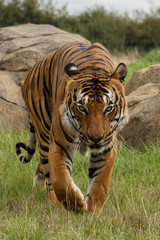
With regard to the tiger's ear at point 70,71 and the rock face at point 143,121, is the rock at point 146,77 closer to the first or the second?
the rock face at point 143,121

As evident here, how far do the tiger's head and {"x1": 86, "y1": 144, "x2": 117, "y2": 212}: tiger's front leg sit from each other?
31 centimetres

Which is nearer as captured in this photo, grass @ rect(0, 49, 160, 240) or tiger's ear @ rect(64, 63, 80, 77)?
grass @ rect(0, 49, 160, 240)

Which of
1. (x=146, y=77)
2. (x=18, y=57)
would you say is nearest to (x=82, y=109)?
(x=146, y=77)

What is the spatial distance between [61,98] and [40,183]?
131cm

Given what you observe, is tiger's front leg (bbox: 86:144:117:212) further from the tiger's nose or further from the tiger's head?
the tiger's nose

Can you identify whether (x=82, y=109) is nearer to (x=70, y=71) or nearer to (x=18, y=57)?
(x=70, y=71)

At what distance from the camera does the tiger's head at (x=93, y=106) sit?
3000mm

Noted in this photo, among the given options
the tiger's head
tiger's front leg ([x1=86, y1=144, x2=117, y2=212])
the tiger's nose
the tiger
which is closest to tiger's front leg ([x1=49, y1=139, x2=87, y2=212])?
the tiger

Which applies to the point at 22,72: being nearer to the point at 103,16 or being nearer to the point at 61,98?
the point at 61,98

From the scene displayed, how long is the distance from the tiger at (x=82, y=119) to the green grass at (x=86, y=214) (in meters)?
0.18

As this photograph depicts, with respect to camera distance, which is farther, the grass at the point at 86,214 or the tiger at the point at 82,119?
the tiger at the point at 82,119

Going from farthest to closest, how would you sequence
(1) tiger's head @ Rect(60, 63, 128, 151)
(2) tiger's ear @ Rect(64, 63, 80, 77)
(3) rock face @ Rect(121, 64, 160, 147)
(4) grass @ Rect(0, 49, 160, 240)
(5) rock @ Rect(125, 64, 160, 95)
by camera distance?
(5) rock @ Rect(125, 64, 160, 95)
(3) rock face @ Rect(121, 64, 160, 147)
(2) tiger's ear @ Rect(64, 63, 80, 77)
(1) tiger's head @ Rect(60, 63, 128, 151)
(4) grass @ Rect(0, 49, 160, 240)

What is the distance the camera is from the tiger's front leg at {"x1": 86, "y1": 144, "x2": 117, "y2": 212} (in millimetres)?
3492

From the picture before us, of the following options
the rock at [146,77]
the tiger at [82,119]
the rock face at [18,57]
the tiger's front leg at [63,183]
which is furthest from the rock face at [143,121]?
the rock face at [18,57]
